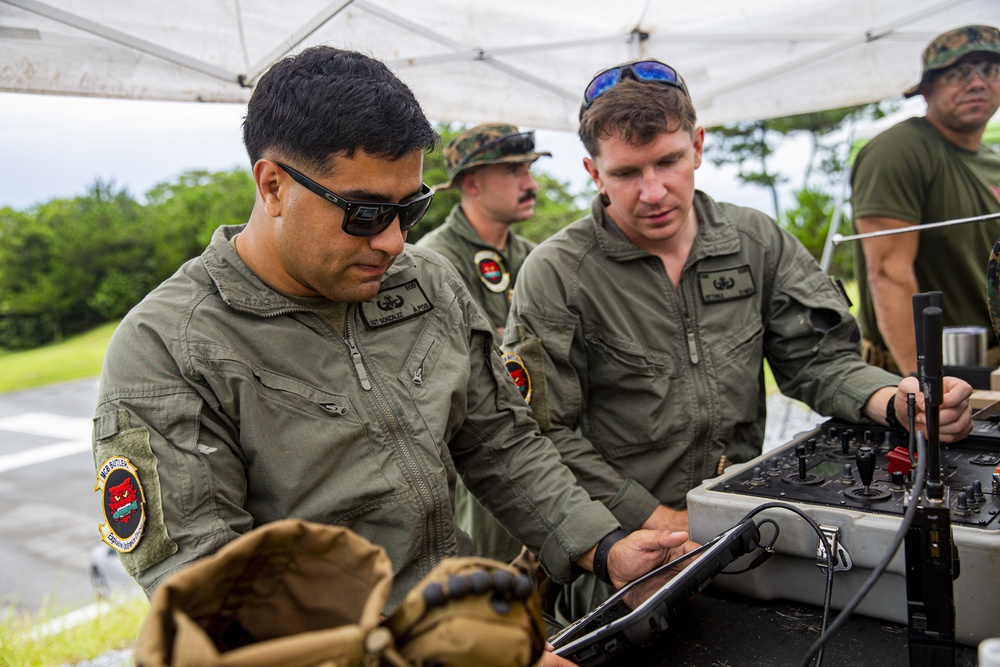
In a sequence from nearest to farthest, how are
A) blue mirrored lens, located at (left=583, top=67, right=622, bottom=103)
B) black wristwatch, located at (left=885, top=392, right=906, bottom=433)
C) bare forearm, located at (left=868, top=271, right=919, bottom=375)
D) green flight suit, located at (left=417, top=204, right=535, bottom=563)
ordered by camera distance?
1. black wristwatch, located at (left=885, top=392, right=906, bottom=433)
2. blue mirrored lens, located at (left=583, top=67, right=622, bottom=103)
3. bare forearm, located at (left=868, top=271, right=919, bottom=375)
4. green flight suit, located at (left=417, top=204, right=535, bottom=563)

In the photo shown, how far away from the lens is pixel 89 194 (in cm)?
3042

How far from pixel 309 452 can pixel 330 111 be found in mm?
649

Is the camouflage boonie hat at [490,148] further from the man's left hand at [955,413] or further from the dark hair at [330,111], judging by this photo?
the man's left hand at [955,413]

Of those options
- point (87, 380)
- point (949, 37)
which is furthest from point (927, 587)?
point (87, 380)

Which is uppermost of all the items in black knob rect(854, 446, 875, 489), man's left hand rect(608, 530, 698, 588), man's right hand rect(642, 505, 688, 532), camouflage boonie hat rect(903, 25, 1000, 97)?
camouflage boonie hat rect(903, 25, 1000, 97)

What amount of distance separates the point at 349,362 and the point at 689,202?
1094 mm

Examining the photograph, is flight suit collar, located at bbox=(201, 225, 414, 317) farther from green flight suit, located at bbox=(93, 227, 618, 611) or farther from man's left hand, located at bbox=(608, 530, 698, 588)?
man's left hand, located at bbox=(608, 530, 698, 588)

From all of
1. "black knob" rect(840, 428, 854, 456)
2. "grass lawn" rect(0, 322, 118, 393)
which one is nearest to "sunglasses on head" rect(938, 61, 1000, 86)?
"black knob" rect(840, 428, 854, 456)

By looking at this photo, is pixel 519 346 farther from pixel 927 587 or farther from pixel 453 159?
pixel 453 159

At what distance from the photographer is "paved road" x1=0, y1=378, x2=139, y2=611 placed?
32.2ft

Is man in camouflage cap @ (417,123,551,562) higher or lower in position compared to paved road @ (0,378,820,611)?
higher

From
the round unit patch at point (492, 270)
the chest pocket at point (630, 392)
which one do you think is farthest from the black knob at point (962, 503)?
the round unit patch at point (492, 270)

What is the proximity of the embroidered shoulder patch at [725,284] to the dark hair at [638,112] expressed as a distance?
0.42 meters

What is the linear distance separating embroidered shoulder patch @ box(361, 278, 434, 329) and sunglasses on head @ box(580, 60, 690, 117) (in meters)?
0.83
